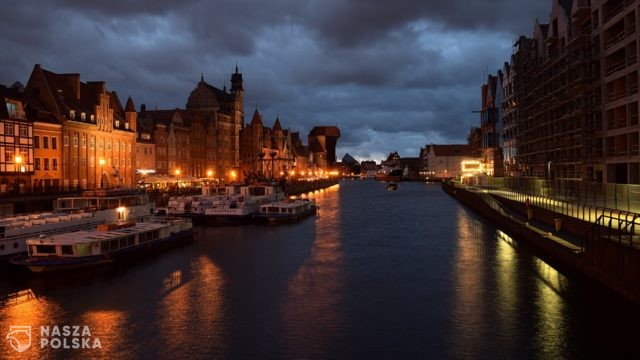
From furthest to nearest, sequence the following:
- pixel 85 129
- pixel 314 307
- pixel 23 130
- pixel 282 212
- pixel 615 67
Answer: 1. pixel 85 129
2. pixel 282 212
3. pixel 23 130
4. pixel 615 67
5. pixel 314 307

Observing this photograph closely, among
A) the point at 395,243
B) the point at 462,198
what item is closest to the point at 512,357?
the point at 395,243

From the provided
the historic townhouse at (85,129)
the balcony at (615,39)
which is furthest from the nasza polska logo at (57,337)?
the balcony at (615,39)

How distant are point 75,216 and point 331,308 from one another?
29377 mm

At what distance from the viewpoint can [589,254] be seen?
109 ft

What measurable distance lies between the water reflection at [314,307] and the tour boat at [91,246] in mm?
13469

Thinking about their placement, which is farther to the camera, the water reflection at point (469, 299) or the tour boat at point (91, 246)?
the tour boat at point (91, 246)

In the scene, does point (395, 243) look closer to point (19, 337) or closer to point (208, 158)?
point (19, 337)

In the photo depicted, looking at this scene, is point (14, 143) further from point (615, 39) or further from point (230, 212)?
point (615, 39)

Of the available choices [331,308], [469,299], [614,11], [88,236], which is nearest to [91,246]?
[88,236]

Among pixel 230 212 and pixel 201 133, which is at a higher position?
pixel 201 133

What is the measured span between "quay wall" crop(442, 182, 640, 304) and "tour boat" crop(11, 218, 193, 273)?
31295mm

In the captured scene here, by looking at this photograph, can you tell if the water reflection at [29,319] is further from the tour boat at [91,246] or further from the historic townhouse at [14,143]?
the historic townhouse at [14,143]

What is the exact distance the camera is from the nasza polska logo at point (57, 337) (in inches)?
941

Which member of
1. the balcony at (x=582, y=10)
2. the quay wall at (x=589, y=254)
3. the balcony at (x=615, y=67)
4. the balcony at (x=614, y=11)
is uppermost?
the balcony at (x=582, y=10)
